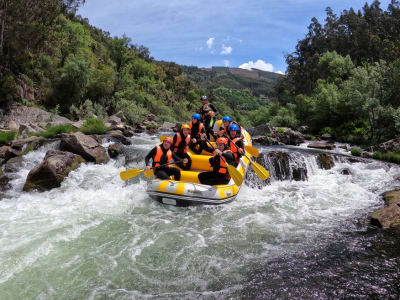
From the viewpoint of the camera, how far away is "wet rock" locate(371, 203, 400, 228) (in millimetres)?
5055

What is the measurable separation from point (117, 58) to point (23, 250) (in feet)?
117

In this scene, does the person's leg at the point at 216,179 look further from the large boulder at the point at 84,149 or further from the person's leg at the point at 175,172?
the large boulder at the point at 84,149

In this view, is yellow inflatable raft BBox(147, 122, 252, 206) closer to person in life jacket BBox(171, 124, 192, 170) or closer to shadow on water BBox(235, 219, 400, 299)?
person in life jacket BBox(171, 124, 192, 170)

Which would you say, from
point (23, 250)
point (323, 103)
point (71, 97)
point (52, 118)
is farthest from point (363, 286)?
point (71, 97)

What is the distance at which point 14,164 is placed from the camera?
8.17 metres

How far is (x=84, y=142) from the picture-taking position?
935 centimetres

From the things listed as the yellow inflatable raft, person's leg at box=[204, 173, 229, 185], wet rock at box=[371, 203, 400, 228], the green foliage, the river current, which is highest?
the green foliage

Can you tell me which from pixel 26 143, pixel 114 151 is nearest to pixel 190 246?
pixel 114 151

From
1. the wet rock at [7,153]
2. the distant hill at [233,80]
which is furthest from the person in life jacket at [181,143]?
the distant hill at [233,80]

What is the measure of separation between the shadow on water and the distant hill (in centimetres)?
10172

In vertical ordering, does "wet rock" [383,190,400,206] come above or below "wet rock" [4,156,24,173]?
below

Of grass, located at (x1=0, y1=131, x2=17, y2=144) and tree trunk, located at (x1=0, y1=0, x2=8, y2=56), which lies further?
tree trunk, located at (x1=0, y1=0, x2=8, y2=56)

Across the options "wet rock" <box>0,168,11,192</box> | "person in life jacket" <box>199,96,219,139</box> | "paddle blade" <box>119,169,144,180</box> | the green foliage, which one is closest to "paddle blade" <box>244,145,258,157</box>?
"person in life jacket" <box>199,96,219,139</box>

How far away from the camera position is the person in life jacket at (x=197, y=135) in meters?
7.39
